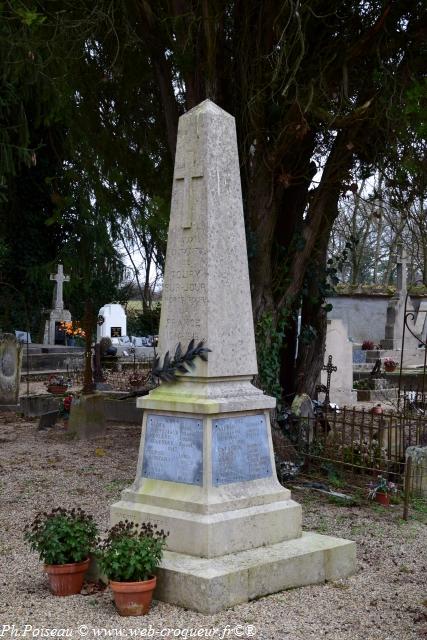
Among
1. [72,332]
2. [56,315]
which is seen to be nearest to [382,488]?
[72,332]

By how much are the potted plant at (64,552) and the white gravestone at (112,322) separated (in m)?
24.9

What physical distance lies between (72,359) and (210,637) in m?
19.9

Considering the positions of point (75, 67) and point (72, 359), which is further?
point (72, 359)

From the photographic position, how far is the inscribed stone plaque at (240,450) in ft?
17.2

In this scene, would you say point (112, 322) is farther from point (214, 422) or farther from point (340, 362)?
point (214, 422)

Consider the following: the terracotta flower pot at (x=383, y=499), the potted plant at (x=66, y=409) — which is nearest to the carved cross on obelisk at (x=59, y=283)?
the potted plant at (x=66, y=409)

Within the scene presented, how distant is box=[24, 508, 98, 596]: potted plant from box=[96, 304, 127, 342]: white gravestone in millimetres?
24863

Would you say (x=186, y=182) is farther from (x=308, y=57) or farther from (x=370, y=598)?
(x=308, y=57)

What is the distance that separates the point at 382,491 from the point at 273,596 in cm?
340

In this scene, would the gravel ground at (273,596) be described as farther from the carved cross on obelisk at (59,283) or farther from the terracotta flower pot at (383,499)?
the carved cross on obelisk at (59,283)

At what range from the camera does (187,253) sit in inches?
216

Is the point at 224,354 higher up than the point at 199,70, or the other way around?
the point at 199,70

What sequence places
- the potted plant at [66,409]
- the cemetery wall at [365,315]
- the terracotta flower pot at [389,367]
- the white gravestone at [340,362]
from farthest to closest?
the cemetery wall at [365,315] < the terracotta flower pot at [389,367] < the white gravestone at [340,362] < the potted plant at [66,409]

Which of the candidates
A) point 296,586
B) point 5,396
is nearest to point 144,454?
point 296,586
